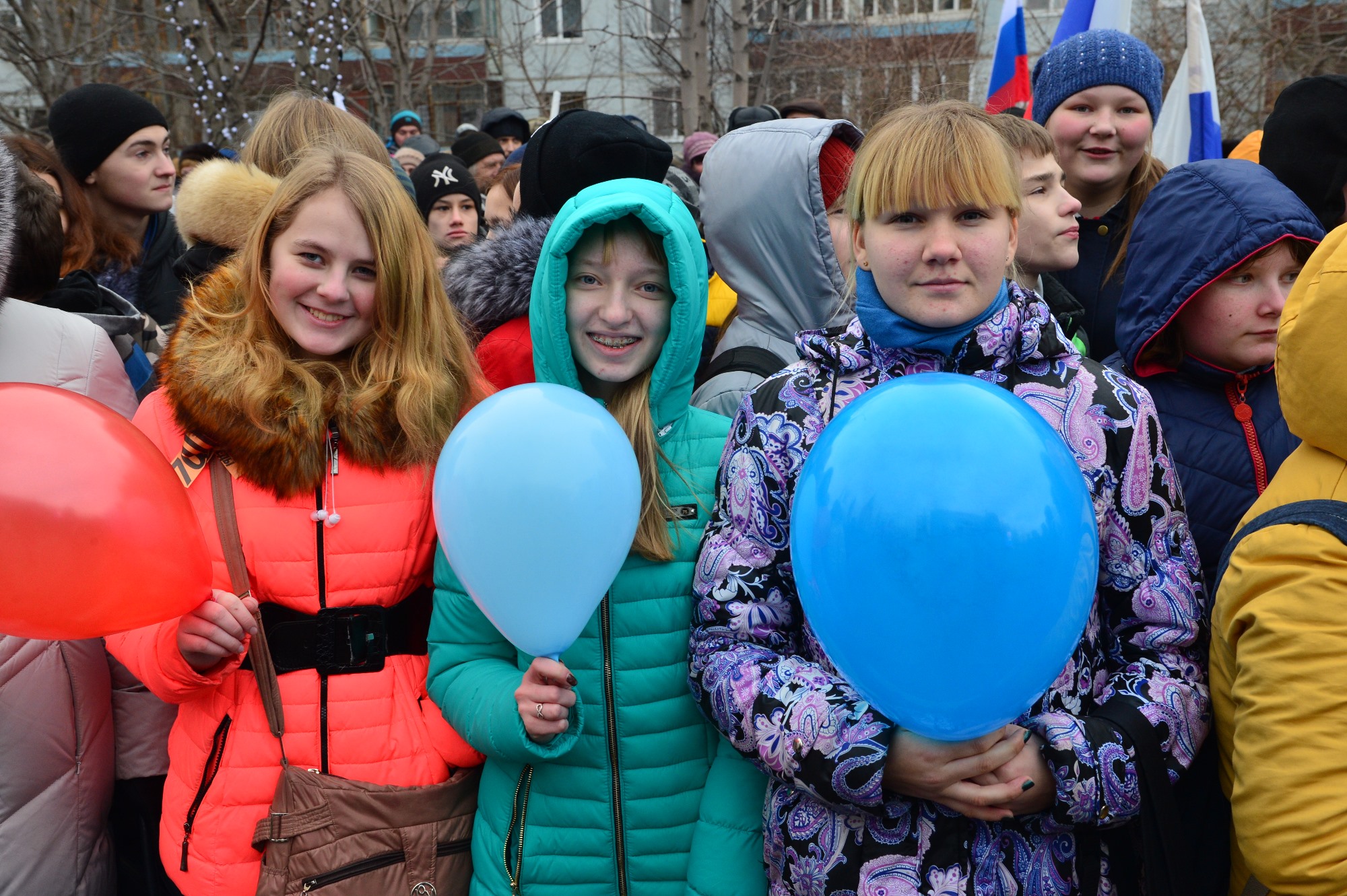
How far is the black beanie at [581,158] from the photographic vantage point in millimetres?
2867

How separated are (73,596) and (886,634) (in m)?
1.38

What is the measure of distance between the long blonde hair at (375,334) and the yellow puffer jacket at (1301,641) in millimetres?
1598

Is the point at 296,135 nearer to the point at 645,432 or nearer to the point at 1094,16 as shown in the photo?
the point at 645,432

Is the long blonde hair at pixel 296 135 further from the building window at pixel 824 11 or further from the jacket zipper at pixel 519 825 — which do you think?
the building window at pixel 824 11

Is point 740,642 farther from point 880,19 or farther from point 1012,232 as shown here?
point 880,19

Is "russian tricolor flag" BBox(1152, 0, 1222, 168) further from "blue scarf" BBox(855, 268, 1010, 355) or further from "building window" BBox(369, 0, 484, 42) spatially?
"building window" BBox(369, 0, 484, 42)

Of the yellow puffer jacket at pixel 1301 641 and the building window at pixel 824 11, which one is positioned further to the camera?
the building window at pixel 824 11

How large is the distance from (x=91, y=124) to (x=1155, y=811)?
4.83 meters

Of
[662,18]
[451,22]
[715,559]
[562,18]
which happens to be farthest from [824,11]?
[715,559]

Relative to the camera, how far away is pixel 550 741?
192cm

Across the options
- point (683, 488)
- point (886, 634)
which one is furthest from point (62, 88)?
point (886, 634)

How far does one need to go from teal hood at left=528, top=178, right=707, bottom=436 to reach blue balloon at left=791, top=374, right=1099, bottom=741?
74 cm

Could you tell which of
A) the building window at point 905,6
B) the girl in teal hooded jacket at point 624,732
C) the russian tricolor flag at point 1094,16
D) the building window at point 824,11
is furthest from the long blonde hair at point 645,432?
the building window at point 824,11

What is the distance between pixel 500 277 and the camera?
2.74 meters
